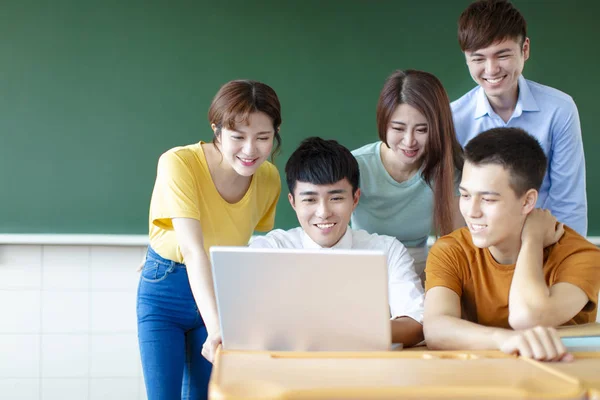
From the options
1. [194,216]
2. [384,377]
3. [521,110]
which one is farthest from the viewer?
[521,110]

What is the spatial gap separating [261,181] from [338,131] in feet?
2.89

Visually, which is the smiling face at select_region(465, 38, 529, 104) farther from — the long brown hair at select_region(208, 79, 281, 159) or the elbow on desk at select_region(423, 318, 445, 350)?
the elbow on desk at select_region(423, 318, 445, 350)

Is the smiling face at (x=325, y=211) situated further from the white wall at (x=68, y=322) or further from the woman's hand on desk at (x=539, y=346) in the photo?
the white wall at (x=68, y=322)

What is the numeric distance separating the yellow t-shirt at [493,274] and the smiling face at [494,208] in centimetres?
5

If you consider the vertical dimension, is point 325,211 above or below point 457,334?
above

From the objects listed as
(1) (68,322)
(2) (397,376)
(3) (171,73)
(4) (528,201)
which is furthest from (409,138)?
(1) (68,322)

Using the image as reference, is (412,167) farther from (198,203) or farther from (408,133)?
(198,203)

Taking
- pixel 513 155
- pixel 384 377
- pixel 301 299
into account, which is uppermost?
pixel 513 155

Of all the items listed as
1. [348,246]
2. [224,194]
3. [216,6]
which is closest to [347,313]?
[348,246]

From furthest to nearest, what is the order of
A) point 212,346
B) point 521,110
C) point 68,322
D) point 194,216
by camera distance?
point 68,322
point 521,110
point 194,216
point 212,346

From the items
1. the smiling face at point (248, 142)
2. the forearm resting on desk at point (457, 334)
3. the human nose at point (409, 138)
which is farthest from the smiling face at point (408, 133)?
the forearm resting on desk at point (457, 334)

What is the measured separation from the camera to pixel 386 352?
1.15 metres

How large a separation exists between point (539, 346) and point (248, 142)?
103 cm

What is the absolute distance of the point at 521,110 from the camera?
7.28 feet
